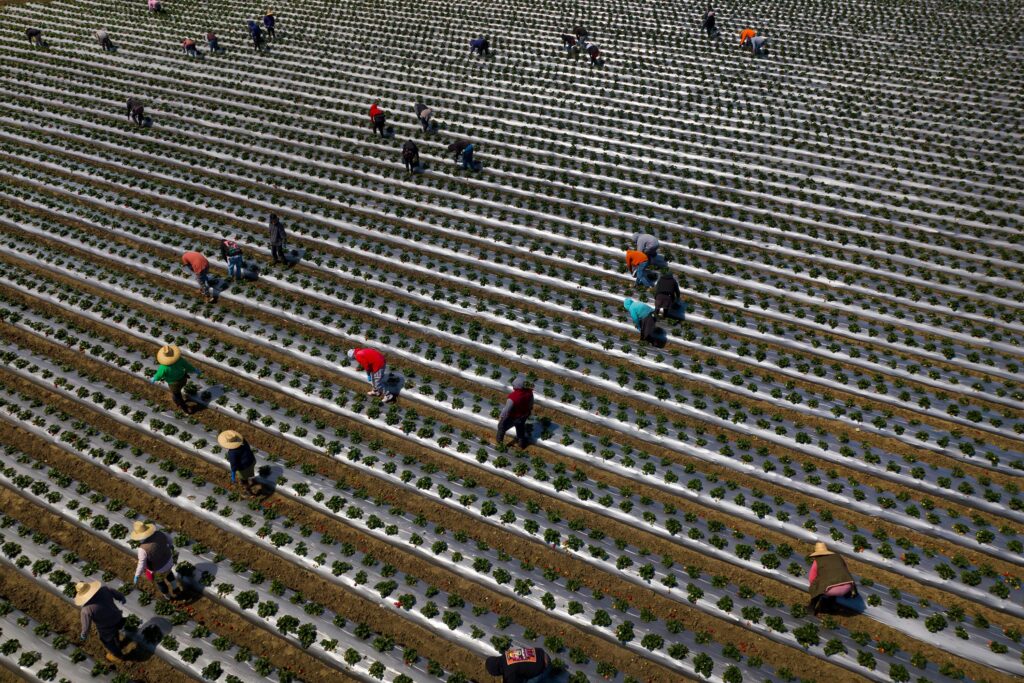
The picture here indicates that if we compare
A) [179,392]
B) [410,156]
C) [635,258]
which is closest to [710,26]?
[410,156]

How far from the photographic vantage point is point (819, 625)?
1088 cm

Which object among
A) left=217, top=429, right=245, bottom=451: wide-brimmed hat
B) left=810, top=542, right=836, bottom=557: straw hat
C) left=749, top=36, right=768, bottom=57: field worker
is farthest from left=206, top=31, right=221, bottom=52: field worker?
left=810, top=542, right=836, bottom=557: straw hat

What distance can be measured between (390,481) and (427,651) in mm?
4001

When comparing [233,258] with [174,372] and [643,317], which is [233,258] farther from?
[643,317]

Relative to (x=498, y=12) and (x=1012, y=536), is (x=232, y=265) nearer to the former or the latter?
(x=1012, y=536)

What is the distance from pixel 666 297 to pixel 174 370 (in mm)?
13630

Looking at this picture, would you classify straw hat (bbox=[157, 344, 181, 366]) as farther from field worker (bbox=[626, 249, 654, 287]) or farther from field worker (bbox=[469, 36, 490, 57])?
field worker (bbox=[469, 36, 490, 57])

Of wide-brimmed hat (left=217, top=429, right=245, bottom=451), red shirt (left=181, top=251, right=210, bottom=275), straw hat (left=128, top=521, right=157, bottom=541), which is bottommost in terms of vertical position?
straw hat (left=128, top=521, right=157, bottom=541)

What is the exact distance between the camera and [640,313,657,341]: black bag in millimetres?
16391

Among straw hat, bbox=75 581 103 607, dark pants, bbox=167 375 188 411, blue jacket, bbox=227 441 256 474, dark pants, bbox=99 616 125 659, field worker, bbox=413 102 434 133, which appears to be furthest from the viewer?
field worker, bbox=413 102 434 133

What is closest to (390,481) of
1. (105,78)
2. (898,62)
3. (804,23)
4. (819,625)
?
(819,625)

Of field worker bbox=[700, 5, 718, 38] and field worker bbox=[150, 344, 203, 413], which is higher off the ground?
field worker bbox=[700, 5, 718, 38]

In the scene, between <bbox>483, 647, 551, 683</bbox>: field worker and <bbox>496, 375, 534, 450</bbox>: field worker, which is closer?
<bbox>483, 647, 551, 683</bbox>: field worker

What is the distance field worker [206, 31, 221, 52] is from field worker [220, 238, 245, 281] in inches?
875
